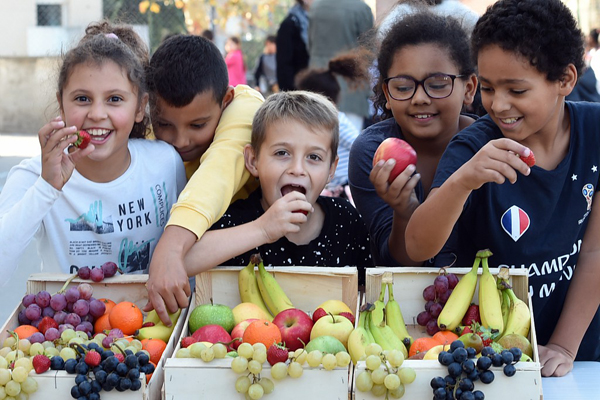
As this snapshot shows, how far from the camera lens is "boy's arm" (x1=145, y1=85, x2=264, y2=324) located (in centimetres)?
228

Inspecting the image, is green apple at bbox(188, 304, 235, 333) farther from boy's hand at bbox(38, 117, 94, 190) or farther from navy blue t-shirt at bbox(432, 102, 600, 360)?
navy blue t-shirt at bbox(432, 102, 600, 360)

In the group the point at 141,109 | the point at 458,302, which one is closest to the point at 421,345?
the point at 458,302

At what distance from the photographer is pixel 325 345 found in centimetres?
199

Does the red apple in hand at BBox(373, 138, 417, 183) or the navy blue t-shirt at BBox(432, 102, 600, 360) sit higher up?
the red apple in hand at BBox(373, 138, 417, 183)

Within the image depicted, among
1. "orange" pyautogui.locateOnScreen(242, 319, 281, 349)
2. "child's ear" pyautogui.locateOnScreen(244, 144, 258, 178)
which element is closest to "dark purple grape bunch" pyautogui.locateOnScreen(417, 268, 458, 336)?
"orange" pyautogui.locateOnScreen(242, 319, 281, 349)

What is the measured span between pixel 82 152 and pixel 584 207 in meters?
1.66

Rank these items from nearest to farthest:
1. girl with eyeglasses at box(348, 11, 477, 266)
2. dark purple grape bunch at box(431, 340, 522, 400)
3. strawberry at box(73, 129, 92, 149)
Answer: dark purple grape bunch at box(431, 340, 522, 400)
strawberry at box(73, 129, 92, 149)
girl with eyeglasses at box(348, 11, 477, 266)

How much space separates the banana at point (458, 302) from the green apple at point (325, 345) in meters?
0.36

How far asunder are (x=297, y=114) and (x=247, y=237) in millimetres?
555

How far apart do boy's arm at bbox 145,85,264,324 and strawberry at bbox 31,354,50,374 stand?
403 millimetres

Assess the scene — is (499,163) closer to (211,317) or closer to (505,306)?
(505,306)

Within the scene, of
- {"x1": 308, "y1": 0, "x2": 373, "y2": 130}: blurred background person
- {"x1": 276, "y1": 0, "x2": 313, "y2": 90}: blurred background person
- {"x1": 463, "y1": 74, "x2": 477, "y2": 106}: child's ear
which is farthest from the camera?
{"x1": 276, "y1": 0, "x2": 313, "y2": 90}: blurred background person

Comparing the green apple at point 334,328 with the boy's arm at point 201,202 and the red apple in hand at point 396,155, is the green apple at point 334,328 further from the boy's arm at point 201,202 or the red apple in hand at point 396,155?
the red apple in hand at point 396,155

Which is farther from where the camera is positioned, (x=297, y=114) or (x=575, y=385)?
(x=297, y=114)
